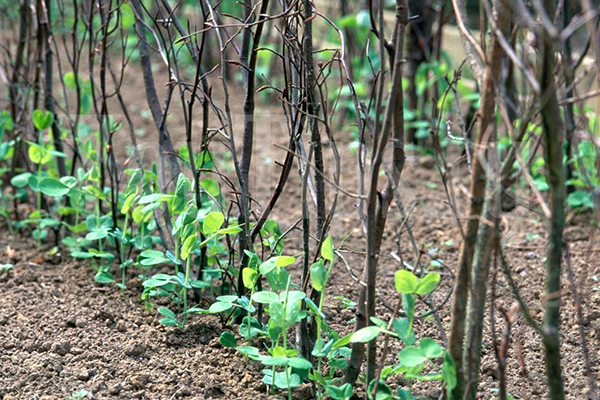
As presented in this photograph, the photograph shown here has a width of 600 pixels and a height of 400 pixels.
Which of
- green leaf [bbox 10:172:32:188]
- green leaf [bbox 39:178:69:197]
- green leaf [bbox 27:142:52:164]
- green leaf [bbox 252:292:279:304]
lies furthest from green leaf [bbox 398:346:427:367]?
green leaf [bbox 10:172:32:188]

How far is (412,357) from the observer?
1.45m

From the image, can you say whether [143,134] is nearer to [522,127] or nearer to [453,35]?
[453,35]

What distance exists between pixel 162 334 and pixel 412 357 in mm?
949

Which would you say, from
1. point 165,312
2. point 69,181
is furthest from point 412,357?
point 69,181

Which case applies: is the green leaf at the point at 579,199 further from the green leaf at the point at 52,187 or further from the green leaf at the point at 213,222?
the green leaf at the point at 52,187

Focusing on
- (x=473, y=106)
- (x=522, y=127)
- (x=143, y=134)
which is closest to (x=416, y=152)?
(x=473, y=106)

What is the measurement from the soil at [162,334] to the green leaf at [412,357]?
0.22 metres

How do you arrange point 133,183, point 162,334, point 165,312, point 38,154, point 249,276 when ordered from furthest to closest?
point 38,154, point 133,183, point 162,334, point 165,312, point 249,276

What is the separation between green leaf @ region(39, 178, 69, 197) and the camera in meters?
2.37

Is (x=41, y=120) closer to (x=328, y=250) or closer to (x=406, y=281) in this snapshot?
(x=328, y=250)

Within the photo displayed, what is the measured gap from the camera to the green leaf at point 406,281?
4.79 ft

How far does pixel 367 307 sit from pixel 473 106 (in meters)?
2.54

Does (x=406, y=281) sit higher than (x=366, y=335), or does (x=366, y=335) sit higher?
(x=406, y=281)

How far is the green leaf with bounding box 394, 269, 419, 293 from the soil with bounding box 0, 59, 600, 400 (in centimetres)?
19
